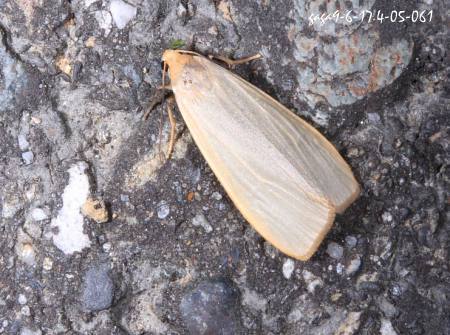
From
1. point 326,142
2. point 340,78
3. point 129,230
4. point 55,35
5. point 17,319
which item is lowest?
point 17,319

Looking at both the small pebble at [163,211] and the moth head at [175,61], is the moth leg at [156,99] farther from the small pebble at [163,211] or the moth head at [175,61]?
the small pebble at [163,211]

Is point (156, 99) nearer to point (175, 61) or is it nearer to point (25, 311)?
point (175, 61)

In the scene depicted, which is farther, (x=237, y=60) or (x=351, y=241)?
(x=237, y=60)

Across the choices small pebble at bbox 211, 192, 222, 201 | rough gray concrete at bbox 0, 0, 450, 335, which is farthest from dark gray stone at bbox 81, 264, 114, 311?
small pebble at bbox 211, 192, 222, 201

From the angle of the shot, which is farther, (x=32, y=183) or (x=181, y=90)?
(x=181, y=90)

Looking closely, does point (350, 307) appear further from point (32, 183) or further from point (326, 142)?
point (32, 183)

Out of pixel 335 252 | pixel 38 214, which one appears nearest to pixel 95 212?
pixel 38 214

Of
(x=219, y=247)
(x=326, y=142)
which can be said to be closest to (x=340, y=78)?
(x=326, y=142)
